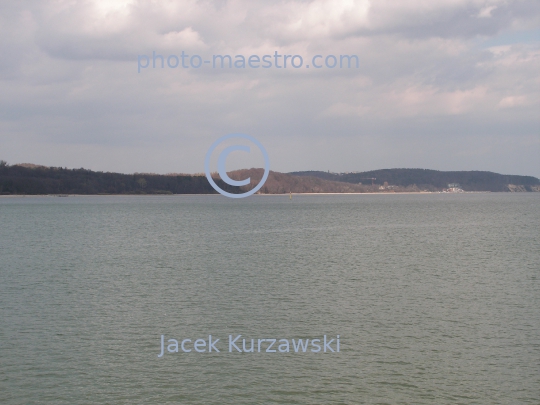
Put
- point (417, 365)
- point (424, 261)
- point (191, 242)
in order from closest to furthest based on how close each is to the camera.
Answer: point (417, 365) → point (424, 261) → point (191, 242)

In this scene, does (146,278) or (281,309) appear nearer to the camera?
(281,309)

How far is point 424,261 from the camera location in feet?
Result: 112

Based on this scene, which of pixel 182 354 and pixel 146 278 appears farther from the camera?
pixel 146 278

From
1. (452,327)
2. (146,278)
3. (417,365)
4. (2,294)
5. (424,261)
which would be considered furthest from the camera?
(424,261)

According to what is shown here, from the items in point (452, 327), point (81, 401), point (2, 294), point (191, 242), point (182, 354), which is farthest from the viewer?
point (191, 242)

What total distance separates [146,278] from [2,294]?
6.65 metres

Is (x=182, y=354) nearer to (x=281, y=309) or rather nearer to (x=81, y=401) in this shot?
(x=81, y=401)

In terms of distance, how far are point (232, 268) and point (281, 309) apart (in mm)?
11017

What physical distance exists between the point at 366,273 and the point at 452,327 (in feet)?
37.0

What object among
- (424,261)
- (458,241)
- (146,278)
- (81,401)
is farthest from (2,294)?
(458,241)

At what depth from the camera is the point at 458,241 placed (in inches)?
1855

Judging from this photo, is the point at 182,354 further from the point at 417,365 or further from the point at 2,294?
the point at 2,294

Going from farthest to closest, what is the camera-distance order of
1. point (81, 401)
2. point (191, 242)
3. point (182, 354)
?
point (191, 242) < point (182, 354) < point (81, 401)

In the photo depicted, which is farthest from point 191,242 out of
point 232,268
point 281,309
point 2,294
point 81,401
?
point 81,401
